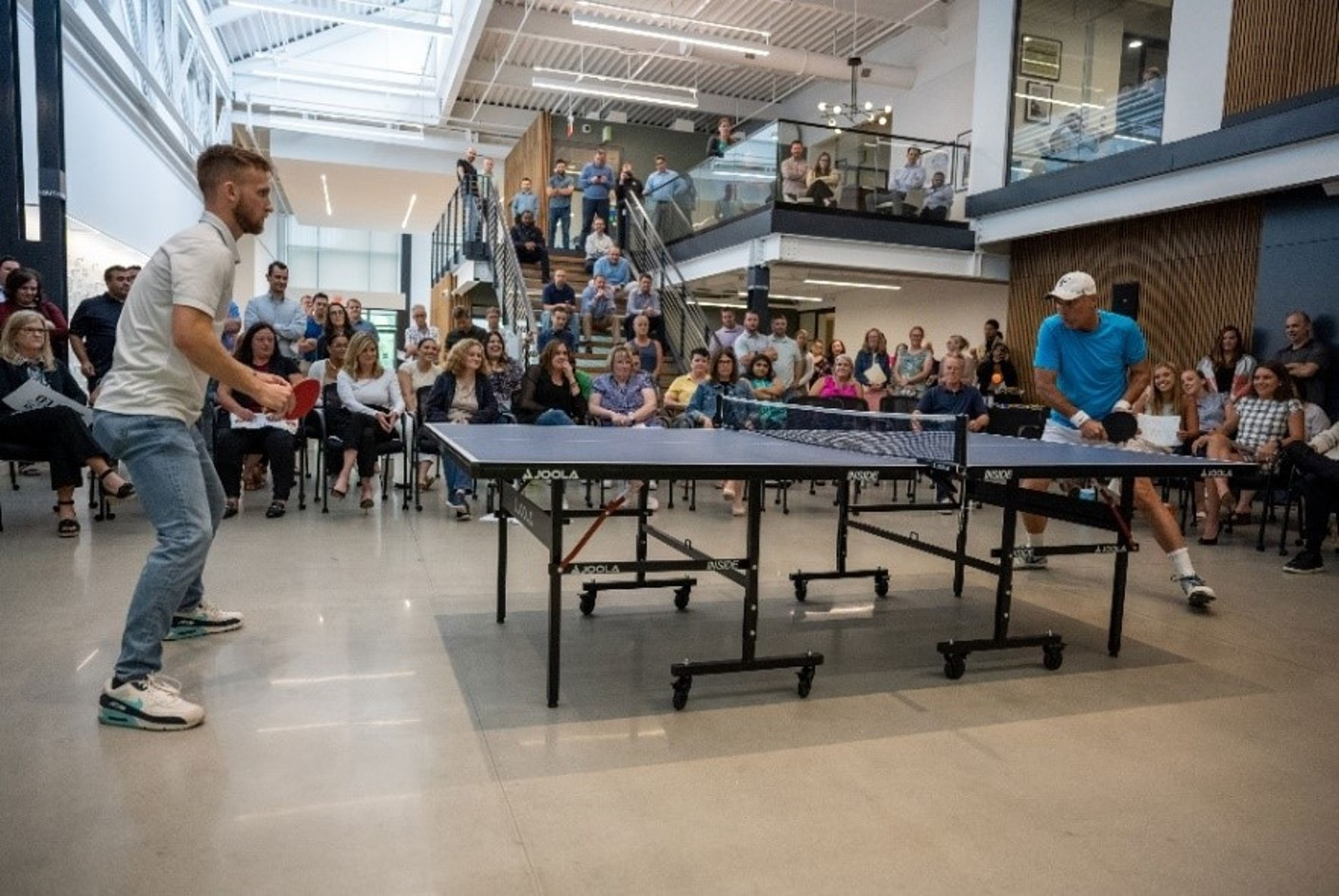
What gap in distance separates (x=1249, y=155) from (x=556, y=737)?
9.32 metres

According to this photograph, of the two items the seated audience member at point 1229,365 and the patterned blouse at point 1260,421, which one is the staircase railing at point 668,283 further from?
the patterned blouse at point 1260,421

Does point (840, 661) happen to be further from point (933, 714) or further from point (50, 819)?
point (50, 819)

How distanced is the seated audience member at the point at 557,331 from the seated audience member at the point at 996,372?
17.5 ft

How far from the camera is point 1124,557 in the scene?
148 inches

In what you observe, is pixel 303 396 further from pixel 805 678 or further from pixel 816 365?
pixel 816 365

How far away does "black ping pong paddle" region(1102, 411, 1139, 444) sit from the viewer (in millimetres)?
4309

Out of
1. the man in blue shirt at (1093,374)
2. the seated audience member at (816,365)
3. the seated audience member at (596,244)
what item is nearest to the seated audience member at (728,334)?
the seated audience member at (816,365)

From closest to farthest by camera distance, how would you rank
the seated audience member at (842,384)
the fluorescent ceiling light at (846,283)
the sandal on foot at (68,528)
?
the sandal on foot at (68,528)
the seated audience member at (842,384)
the fluorescent ceiling light at (846,283)

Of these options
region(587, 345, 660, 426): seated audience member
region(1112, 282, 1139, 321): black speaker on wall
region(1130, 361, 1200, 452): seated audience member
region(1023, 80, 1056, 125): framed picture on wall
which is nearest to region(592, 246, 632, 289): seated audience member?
region(587, 345, 660, 426): seated audience member

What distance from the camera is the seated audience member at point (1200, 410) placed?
7.45 metres

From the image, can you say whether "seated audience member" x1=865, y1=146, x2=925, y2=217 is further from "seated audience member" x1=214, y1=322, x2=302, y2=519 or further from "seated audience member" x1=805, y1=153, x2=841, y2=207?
"seated audience member" x1=214, y1=322, x2=302, y2=519

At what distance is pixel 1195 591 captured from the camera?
4.52 meters

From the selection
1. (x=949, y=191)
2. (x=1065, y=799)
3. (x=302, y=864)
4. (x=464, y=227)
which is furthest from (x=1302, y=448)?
(x=464, y=227)

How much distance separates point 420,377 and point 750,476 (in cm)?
507
